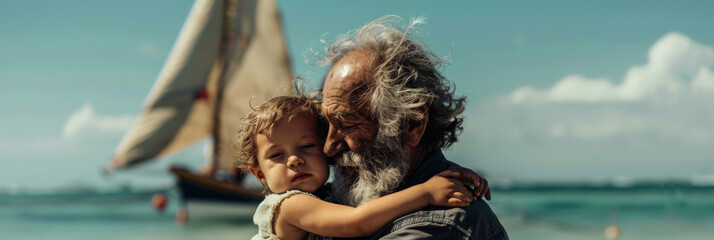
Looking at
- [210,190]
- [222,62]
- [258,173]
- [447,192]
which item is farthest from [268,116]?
[222,62]

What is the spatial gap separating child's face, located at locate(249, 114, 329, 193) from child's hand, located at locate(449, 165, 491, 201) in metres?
0.37

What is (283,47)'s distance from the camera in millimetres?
27906

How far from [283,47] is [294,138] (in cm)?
2625

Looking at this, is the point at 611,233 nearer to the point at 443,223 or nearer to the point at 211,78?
the point at 211,78

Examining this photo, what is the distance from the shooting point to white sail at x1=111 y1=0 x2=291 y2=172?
25.2m

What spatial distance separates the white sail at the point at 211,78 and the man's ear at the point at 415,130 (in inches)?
937

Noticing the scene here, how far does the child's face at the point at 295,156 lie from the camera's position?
194cm

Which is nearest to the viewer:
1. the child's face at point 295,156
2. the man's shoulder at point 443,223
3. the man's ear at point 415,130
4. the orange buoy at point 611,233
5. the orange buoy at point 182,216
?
the man's shoulder at point 443,223

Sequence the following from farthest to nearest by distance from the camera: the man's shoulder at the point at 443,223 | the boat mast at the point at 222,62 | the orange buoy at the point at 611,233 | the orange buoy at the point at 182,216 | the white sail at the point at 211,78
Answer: the orange buoy at the point at 182,216 < the boat mast at the point at 222,62 < the white sail at the point at 211,78 < the orange buoy at the point at 611,233 < the man's shoulder at the point at 443,223

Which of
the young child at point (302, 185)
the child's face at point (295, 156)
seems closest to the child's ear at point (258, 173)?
the young child at point (302, 185)

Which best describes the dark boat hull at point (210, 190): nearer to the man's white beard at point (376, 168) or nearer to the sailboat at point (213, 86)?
the sailboat at point (213, 86)

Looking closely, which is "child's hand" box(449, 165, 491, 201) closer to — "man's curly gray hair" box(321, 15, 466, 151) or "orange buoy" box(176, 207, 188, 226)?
"man's curly gray hair" box(321, 15, 466, 151)

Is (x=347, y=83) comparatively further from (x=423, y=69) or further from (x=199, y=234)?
(x=199, y=234)

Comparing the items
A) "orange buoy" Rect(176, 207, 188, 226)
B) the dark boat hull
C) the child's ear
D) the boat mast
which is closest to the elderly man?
the child's ear
